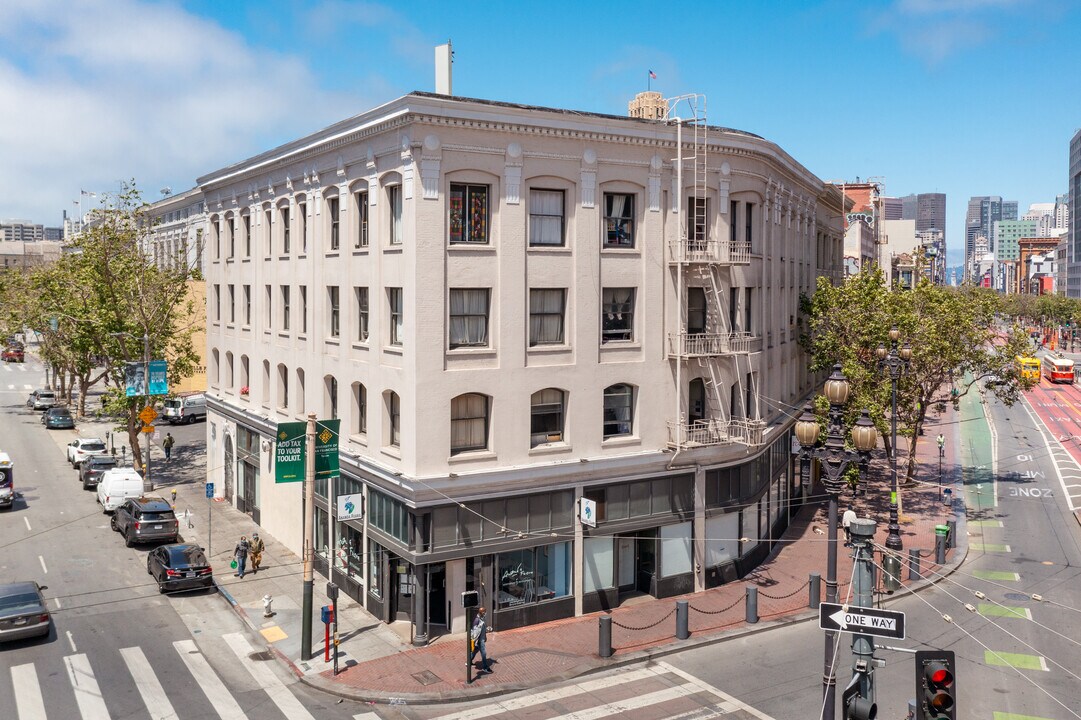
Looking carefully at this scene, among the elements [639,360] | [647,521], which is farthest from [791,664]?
[639,360]

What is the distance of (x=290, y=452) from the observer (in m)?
24.5

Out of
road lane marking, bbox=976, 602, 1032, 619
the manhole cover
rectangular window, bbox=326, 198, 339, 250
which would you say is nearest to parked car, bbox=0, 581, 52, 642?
the manhole cover

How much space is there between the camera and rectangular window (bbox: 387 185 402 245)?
84.5 feet

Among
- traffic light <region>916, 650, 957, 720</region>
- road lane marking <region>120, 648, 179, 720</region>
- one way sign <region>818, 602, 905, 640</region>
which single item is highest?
one way sign <region>818, 602, 905, 640</region>

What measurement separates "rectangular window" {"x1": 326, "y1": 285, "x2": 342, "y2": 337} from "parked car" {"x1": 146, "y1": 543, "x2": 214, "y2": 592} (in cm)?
874

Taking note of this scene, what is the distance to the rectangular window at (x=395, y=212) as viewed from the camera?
84.5 ft

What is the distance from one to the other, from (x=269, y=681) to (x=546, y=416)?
1050cm

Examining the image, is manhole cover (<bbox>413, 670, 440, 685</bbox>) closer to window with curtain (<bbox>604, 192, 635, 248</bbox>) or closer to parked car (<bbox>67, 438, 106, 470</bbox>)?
window with curtain (<bbox>604, 192, 635, 248</bbox>)

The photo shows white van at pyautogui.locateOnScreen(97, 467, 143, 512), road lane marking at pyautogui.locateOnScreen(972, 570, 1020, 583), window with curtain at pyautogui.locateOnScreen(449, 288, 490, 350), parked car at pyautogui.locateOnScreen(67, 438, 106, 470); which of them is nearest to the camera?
window with curtain at pyautogui.locateOnScreen(449, 288, 490, 350)

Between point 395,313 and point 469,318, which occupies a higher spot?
point 395,313

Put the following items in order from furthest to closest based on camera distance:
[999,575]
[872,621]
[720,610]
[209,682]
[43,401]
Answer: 1. [43,401]
2. [999,575]
3. [720,610]
4. [209,682]
5. [872,621]

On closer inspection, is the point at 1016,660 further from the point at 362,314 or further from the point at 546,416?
the point at 362,314

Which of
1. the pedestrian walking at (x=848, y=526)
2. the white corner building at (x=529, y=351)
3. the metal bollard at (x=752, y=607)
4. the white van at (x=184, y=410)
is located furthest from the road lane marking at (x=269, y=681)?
the white van at (x=184, y=410)

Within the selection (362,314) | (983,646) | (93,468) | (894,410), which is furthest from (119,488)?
(983,646)
